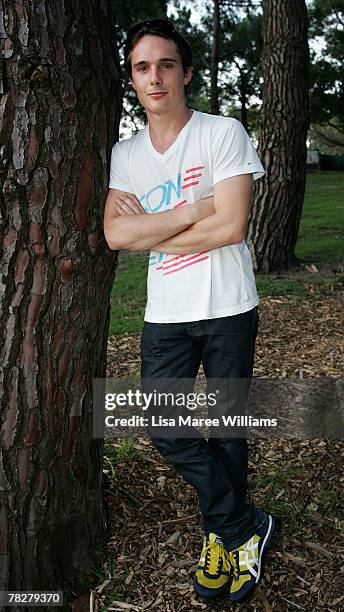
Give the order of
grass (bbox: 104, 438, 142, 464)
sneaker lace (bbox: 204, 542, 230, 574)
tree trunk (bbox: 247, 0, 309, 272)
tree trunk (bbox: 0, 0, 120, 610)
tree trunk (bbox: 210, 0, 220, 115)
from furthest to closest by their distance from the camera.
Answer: tree trunk (bbox: 210, 0, 220, 115), tree trunk (bbox: 247, 0, 309, 272), grass (bbox: 104, 438, 142, 464), sneaker lace (bbox: 204, 542, 230, 574), tree trunk (bbox: 0, 0, 120, 610)

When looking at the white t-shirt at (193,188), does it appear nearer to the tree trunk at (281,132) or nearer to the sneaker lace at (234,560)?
the sneaker lace at (234,560)

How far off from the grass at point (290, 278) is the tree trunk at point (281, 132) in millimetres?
402

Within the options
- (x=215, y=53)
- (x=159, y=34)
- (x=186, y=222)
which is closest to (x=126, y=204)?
(x=186, y=222)

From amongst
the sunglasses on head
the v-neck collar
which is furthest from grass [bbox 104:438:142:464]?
the sunglasses on head

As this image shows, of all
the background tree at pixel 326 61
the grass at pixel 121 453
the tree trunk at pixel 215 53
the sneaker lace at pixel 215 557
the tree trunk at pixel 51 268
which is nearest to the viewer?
the tree trunk at pixel 51 268

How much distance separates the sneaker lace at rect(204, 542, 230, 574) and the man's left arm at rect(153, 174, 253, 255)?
1.17 metres

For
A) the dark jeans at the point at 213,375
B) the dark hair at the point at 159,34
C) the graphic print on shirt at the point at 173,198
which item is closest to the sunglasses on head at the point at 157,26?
the dark hair at the point at 159,34

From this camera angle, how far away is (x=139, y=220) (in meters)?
2.41

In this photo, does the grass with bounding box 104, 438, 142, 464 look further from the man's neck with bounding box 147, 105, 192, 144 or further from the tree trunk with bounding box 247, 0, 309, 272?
the tree trunk with bounding box 247, 0, 309, 272

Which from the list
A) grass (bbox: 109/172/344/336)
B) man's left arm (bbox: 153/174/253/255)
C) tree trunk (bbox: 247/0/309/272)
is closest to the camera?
man's left arm (bbox: 153/174/253/255)

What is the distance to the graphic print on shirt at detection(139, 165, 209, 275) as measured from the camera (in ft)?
7.82

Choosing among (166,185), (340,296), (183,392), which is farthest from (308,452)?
(340,296)

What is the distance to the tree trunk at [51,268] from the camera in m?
2.13

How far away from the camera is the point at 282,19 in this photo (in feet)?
21.6
